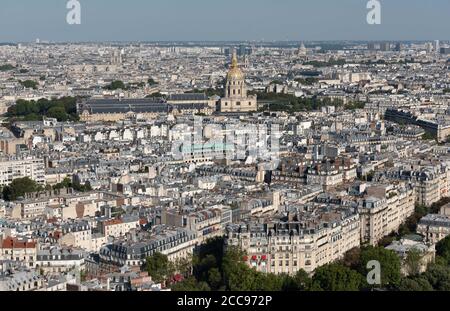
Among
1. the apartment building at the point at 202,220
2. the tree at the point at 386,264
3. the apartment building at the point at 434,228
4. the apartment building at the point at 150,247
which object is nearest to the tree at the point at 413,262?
the tree at the point at 386,264

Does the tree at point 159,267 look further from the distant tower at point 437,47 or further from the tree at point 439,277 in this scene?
the distant tower at point 437,47

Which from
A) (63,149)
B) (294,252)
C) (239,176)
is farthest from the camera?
(63,149)

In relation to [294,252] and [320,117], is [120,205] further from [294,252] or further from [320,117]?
[320,117]

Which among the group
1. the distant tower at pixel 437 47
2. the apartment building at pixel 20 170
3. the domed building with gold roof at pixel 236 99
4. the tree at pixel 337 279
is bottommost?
the tree at pixel 337 279

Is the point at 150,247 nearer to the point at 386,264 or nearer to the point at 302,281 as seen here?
the point at 302,281

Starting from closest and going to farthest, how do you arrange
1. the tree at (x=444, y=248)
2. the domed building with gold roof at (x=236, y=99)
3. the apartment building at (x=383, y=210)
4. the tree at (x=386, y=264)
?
the tree at (x=386, y=264)
the tree at (x=444, y=248)
the apartment building at (x=383, y=210)
the domed building with gold roof at (x=236, y=99)

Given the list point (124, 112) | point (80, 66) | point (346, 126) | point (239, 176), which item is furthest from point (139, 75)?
point (239, 176)

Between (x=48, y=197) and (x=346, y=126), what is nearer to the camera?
(x=48, y=197)
